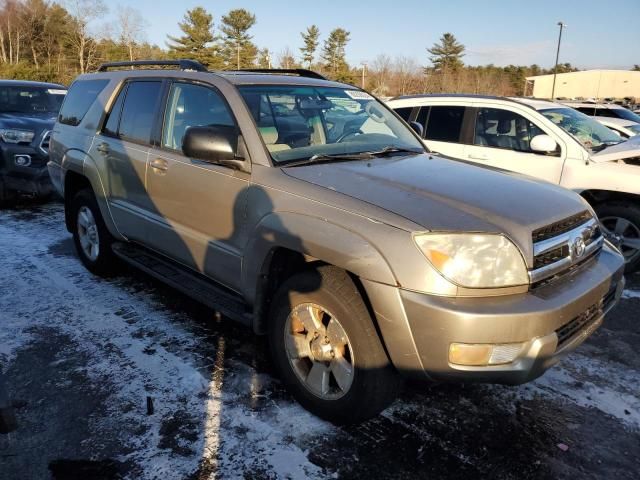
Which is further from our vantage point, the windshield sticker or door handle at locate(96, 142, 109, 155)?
door handle at locate(96, 142, 109, 155)

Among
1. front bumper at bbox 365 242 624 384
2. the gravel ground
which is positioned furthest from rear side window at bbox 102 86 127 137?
front bumper at bbox 365 242 624 384

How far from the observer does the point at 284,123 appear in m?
3.35

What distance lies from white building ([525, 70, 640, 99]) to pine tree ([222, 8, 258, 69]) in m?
30.2

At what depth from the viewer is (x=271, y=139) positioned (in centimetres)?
318

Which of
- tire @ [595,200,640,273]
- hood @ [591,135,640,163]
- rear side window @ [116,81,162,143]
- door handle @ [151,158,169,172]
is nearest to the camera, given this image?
door handle @ [151,158,169,172]

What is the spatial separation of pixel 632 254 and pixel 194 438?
15.1 ft

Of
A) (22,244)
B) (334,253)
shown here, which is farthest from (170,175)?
(22,244)

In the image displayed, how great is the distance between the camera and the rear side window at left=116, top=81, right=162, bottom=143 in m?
3.99

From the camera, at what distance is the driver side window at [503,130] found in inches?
234

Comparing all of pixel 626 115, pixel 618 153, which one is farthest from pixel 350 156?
pixel 626 115

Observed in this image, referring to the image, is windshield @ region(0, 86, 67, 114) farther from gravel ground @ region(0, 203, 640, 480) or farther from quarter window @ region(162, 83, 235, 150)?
quarter window @ region(162, 83, 235, 150)

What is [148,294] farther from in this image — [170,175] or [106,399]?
[106,399]

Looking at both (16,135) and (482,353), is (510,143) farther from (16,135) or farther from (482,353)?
(16,135)

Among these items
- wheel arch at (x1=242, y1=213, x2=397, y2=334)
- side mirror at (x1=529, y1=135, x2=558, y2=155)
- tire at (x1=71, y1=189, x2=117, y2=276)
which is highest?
side mirror at (x1=529, y1=135, x2=558, y2=155)
